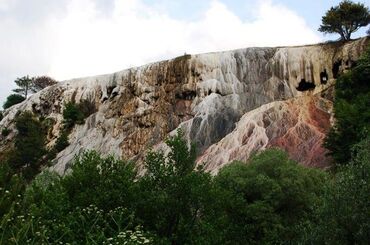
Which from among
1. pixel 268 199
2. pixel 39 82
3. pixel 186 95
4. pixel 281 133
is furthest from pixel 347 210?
pixel 39 82

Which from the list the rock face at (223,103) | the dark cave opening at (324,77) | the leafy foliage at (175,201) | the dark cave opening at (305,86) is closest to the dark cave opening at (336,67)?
the rock face at (223,103)

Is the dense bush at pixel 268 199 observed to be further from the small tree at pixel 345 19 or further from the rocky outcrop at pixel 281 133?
the small tree at pixel 345 19

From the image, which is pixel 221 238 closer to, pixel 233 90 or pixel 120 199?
pixel 120 199

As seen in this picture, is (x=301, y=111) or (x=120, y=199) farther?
(x=301, y=111)

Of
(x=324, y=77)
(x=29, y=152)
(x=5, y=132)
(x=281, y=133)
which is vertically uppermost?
(x=324, y=77)

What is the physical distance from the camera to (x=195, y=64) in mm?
54562

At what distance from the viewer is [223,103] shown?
48781 mm

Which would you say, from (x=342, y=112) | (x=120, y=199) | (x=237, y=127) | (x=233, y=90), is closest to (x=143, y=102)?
(x=233, y=90)

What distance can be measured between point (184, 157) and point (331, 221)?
5727 millimetres

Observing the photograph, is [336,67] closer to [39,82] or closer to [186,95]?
[186,95]

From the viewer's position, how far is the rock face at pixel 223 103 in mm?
41281

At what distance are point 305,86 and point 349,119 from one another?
16624 millimetres

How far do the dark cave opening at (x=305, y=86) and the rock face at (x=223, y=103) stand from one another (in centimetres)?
9

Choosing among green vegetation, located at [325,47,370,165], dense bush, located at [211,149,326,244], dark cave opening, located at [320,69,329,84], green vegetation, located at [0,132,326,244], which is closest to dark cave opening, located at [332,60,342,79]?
dark cave opening, located at [320,69,329,84]
